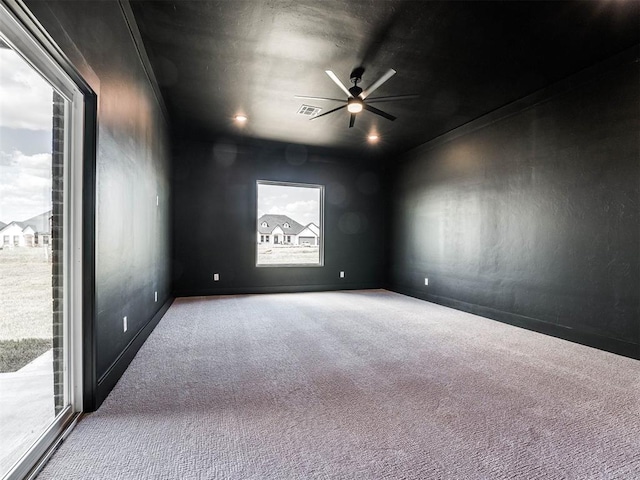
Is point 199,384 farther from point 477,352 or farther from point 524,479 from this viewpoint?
point 477,352

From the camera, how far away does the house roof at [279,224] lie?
6078mm

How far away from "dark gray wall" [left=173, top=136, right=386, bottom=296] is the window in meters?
0.14

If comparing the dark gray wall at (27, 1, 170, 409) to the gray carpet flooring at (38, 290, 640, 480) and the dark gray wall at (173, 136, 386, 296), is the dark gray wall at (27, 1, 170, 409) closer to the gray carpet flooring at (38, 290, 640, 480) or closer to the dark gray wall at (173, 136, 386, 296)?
the gray carpet flooring at (38, 290, 640, 480)

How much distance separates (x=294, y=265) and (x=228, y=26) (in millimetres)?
4300

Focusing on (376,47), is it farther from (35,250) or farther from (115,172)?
(35,250)

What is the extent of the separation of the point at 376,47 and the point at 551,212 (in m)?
2.64

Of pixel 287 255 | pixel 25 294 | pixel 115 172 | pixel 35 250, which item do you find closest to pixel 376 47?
pixel 115 172

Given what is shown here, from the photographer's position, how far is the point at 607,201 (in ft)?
10.0

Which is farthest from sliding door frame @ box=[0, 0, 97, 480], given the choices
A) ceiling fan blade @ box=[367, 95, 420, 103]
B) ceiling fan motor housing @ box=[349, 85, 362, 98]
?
ceiling fan blade @ box=[367, 95, 420, 103]

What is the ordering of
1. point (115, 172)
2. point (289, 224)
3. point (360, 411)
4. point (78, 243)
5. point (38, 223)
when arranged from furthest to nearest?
point (289, 224) < point (115, 172) < point (360, 411) < point (78, 243) < point (38, 223)

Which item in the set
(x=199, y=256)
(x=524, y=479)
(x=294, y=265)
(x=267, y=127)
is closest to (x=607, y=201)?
(x=524, y=479)

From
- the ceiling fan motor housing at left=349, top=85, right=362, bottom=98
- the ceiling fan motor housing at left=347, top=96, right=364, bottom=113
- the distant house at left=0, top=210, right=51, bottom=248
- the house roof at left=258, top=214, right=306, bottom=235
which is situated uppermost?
the ceiling fan motor housing at left=349, top=85, right=362, bottom=98

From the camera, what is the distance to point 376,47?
2838 mm

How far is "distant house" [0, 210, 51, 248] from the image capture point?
1295 mm
